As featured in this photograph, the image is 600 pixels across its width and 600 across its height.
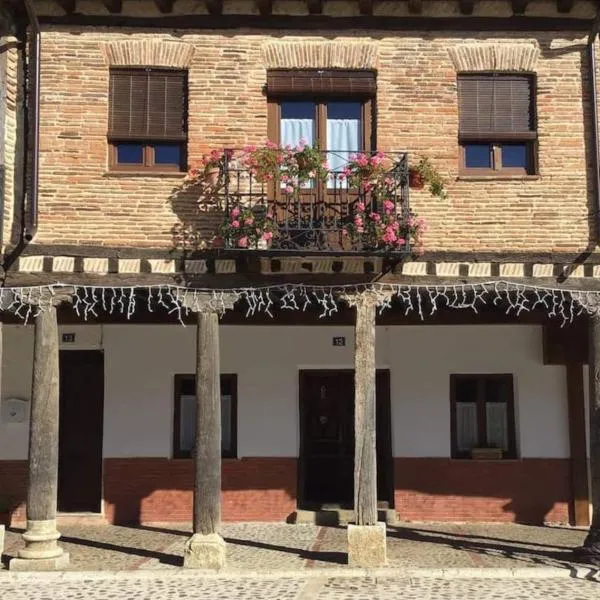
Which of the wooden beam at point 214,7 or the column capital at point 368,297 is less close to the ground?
the wooden beam at point 214,7

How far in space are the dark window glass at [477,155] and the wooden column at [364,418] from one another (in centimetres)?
227

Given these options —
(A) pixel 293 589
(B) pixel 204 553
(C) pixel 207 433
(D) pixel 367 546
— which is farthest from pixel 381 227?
(B) pixel 204 553

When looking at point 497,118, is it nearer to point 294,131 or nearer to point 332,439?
point 294,131

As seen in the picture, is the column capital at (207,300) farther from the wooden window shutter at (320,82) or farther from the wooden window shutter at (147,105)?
the wooden window shutter at (320,82)

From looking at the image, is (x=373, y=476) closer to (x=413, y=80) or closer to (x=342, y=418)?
(x=342, y=418)

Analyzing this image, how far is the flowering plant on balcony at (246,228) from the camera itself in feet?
28.5

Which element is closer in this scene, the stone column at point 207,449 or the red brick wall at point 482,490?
the stone column at point 207,449

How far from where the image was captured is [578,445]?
11.3m

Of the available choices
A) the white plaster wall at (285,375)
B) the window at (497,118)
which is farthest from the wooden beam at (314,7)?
the white plaster wall at (285,375)

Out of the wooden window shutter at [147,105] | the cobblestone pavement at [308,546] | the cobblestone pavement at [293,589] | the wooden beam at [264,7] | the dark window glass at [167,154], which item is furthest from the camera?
the dark window glass at [167,154]

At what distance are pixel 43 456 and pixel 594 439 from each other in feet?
21.7

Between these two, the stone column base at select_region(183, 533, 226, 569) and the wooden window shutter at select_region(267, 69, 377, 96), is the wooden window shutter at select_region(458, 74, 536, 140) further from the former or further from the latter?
the stone column base at select_region(183, 533, 226, 569)

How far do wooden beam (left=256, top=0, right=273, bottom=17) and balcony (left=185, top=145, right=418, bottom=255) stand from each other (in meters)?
1.86

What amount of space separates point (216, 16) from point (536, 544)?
800 centimetres
